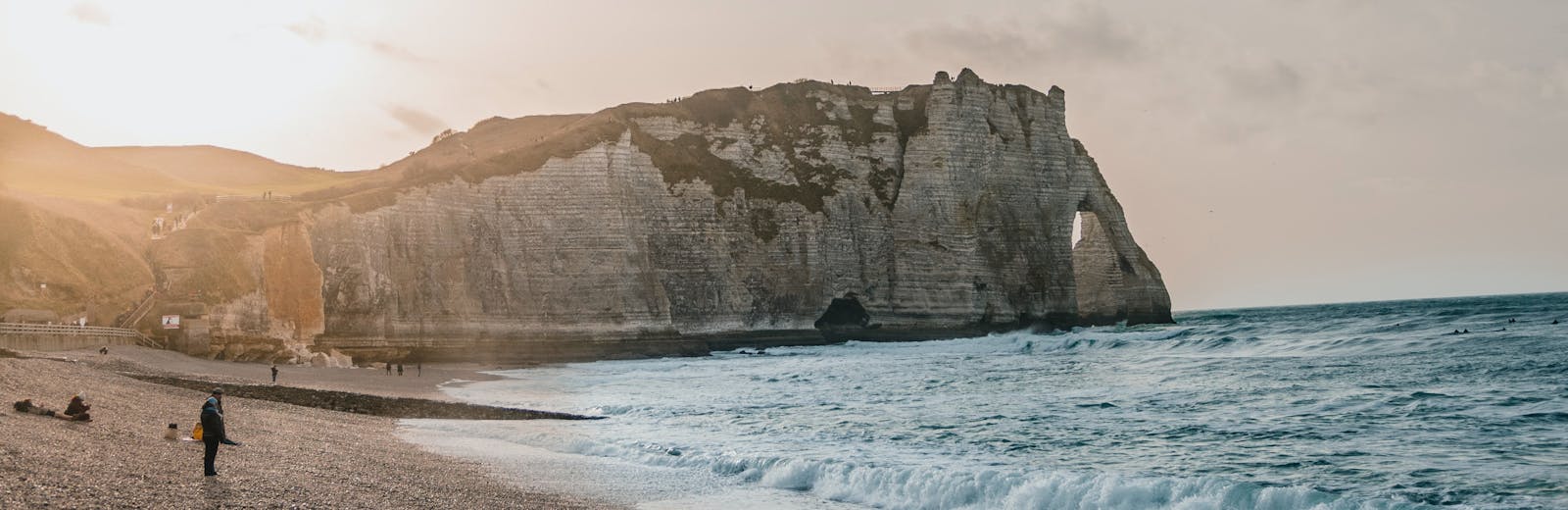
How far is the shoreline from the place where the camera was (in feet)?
38.8

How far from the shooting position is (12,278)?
39.8m

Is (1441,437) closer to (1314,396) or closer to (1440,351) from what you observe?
(1314,396)

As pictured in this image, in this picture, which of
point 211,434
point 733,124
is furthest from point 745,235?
point 211,434

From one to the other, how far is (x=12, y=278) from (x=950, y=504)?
36.5 m

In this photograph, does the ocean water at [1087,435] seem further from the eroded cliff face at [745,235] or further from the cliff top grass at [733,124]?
the cliff top grass at [733,124]

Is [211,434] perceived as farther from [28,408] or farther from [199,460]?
[28,408]

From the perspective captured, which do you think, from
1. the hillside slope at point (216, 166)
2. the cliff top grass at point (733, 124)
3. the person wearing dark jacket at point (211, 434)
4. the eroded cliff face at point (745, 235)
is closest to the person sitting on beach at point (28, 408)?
the person wearing dark jacket at point (211, 434)

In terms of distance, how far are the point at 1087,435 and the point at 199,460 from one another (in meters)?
14.1

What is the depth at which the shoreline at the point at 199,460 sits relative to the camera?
38.8ft

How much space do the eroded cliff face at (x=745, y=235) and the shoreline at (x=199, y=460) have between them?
28.6 m

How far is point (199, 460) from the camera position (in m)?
15.0

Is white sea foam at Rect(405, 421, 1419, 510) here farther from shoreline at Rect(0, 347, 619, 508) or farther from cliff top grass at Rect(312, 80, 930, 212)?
cliff top grass at Rect(312, 80, 930, 212)

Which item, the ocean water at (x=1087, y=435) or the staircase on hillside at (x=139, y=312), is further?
the staircase on hillside at (x=139, y=312)

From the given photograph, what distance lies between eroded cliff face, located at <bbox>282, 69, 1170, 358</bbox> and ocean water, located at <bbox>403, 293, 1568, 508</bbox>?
20.7m
